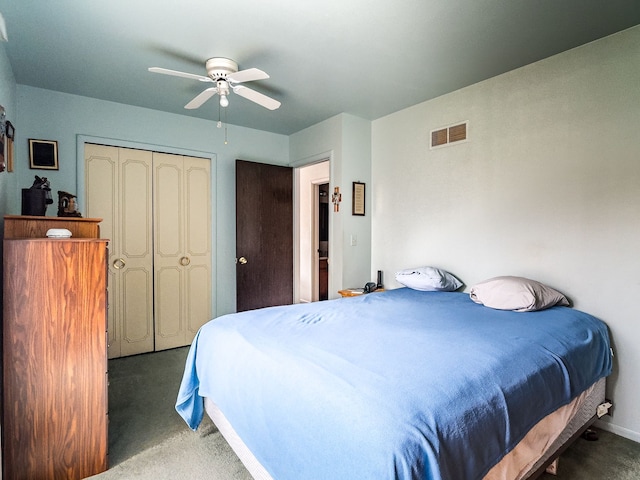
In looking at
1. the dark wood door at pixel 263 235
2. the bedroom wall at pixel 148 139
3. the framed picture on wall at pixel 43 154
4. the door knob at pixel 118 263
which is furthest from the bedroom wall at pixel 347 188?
the framed picture on wall at pixel 43 154

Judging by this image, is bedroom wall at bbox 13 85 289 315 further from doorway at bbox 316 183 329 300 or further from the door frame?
doorway at bbox 316 183 329 300

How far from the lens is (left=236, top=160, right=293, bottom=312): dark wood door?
13.3ft

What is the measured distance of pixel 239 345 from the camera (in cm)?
169

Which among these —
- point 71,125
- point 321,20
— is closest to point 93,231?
point 71,125

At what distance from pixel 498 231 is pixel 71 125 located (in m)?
3.96

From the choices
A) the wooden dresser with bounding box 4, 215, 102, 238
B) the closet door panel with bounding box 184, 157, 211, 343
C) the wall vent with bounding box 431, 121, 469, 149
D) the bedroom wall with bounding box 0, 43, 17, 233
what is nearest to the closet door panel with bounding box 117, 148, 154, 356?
the closet door panel with bounding box 184, 157, 211, 343

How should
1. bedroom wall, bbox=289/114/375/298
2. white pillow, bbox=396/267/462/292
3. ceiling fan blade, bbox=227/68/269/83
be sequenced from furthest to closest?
bedroom wall, bbox=289/114/375/298
white pillow, bbox=396/267/462/292
ceiling fan blade, bbox=227/68/269/83

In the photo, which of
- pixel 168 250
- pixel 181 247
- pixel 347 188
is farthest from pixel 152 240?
pixel 347 188

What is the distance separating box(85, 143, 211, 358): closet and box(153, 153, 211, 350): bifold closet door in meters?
0.01

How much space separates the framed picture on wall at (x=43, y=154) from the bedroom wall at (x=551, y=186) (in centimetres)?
335

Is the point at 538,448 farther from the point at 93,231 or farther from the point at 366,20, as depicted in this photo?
the point at 93,231

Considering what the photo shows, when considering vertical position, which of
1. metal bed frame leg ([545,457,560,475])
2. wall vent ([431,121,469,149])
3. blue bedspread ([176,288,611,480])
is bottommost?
metal bed frame leg ([545,457,560,475])

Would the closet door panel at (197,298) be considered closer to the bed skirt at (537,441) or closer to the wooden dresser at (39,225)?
the wooden dresser at (39,225)

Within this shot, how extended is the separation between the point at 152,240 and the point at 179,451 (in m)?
2.30
